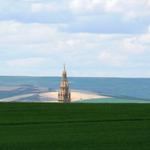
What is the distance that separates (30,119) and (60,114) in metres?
2.91

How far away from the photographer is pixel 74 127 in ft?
83.0

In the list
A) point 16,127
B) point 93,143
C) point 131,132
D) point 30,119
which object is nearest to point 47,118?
point 30,119

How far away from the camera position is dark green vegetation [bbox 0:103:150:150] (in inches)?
799

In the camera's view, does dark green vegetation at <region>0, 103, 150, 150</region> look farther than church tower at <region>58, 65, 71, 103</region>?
No

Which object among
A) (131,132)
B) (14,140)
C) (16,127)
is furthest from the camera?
(16,127)

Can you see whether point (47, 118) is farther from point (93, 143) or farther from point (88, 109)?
point (93, 143)

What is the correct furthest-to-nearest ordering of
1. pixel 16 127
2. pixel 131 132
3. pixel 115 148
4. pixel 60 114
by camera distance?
pixel 60 114, pixel 16 127, pixel 131 132, pixel 115 148

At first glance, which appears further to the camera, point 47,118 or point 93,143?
point 47,118

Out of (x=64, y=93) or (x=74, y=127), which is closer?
(x=74, y=127)

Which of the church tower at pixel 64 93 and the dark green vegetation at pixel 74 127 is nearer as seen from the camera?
the dark green vegetation at pixel 74 127

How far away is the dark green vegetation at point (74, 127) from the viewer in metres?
20.3

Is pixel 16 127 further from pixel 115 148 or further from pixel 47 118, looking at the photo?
pixel 115 148

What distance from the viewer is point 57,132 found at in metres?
23.5

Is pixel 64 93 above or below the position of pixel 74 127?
below
